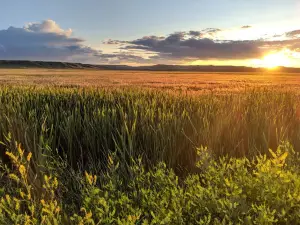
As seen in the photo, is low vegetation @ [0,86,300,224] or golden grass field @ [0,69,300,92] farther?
golden grass field @ [0,69,300,92]

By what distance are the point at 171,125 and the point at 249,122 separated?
3.88 feet

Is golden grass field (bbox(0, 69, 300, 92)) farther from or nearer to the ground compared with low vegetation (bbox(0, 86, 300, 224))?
farther from the ground

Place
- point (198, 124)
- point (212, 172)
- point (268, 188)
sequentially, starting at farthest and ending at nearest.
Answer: point (198, 124) → point (212, 172) → point (268, 188)

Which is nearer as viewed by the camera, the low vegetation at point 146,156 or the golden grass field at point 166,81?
the low vegetation at point 146,156

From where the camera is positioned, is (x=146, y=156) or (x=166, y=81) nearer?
(x=146, y=156)

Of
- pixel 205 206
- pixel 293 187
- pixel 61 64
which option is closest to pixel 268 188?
pixel 293 187

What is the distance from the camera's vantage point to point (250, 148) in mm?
4477

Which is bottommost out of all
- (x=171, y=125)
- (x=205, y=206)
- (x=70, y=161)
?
(x=70, y=161)

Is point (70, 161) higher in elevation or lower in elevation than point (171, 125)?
lower

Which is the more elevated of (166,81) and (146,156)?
(166,81)

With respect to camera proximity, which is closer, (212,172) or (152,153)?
(212,172)

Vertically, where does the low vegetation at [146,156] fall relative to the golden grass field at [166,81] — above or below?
below

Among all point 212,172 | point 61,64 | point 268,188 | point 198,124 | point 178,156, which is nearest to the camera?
point 268,188

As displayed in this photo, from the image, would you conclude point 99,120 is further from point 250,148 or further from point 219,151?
point 250,148
